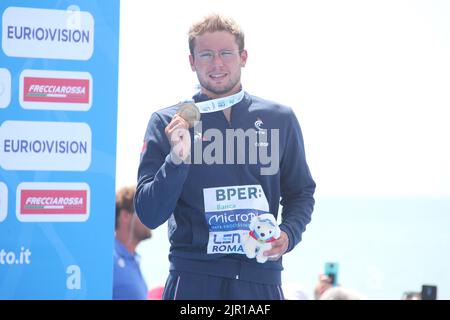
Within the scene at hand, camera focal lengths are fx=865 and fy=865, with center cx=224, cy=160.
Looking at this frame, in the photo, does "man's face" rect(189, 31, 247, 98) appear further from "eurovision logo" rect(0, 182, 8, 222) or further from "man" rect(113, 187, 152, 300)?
"man" rect(113, 187, 152, 300)

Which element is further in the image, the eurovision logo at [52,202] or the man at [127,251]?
the man at [127,251]

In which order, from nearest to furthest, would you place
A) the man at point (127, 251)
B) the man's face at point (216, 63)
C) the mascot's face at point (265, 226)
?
the mascot's face at point (265, 226)
the man's face at point (216, 63)
the man at point (127, 251)

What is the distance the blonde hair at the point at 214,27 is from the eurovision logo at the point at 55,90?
43cm

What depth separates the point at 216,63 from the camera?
3.04 metres

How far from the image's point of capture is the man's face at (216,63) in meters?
3.05

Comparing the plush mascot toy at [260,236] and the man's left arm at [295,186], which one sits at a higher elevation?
the man's left arm at [295,186]

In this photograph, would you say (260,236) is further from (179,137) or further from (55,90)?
(55,90)

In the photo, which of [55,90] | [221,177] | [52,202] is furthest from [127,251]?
[221,177]

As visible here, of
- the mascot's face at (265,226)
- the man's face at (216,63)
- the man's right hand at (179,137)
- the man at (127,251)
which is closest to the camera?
the man's right hand at (179,137)

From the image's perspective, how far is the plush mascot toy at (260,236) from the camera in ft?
9.53

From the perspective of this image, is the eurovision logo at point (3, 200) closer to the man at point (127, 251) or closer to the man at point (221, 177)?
the man at point (221, 177)

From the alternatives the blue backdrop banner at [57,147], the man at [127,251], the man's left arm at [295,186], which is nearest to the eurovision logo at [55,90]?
the blue backdrop banner at [57,147]

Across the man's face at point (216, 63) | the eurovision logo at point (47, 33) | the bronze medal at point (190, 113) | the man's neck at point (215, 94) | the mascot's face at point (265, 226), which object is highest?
the eurovision logo at point (47, 33)

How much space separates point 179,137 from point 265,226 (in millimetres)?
421
